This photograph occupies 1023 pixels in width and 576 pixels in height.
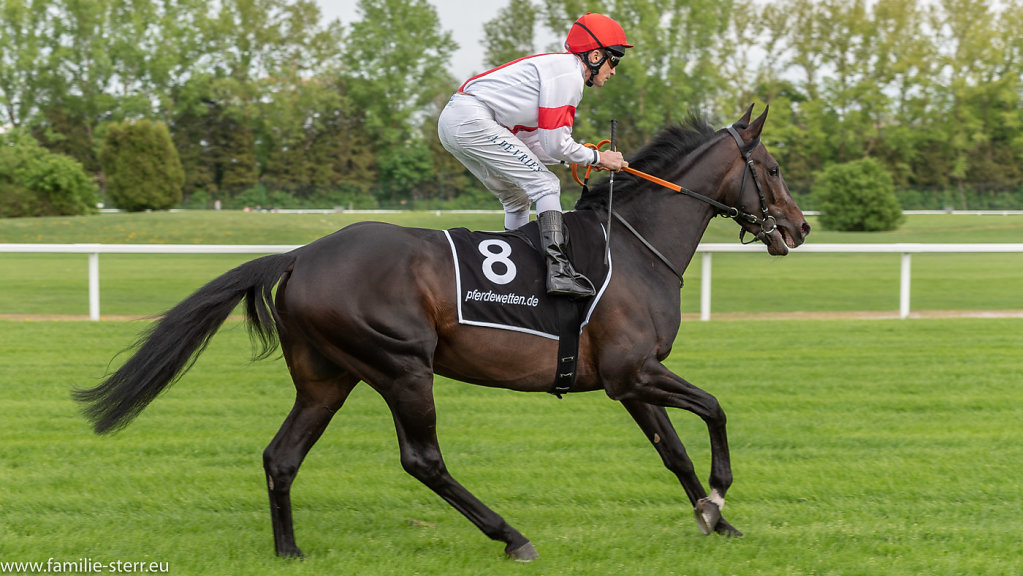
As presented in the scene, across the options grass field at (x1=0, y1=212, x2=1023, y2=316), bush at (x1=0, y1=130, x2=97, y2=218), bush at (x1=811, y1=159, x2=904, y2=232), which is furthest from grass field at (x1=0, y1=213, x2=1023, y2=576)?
bush at (x1=0, y1=130, x2=97, y2=218)

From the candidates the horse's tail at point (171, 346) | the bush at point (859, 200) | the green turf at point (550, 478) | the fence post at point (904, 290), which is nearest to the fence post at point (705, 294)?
the fence post at point (904, 290)

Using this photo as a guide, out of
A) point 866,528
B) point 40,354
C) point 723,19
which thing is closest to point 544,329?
point 866,528

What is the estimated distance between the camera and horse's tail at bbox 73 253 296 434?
3.60 meters

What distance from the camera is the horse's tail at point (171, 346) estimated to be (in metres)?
3.60

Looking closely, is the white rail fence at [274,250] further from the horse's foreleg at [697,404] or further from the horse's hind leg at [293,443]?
the horse's hind leg at [293,443]

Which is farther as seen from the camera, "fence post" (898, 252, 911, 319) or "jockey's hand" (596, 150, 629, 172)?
"fence post" (898, 252, 911, 319)

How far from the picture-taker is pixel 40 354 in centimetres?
782

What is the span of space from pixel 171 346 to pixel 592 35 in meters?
2.07

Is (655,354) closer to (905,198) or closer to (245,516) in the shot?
(245,516)

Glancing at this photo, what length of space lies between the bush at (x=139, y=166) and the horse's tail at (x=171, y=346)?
79.6ft

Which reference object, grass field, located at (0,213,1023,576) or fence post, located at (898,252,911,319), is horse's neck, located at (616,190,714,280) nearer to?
grass field, located at (0,213,1023,576)

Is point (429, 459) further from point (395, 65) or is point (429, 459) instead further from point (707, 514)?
point (395, 65)

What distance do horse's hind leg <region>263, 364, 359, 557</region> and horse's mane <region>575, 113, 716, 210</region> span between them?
4.16 ft

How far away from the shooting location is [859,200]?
2397 cm
